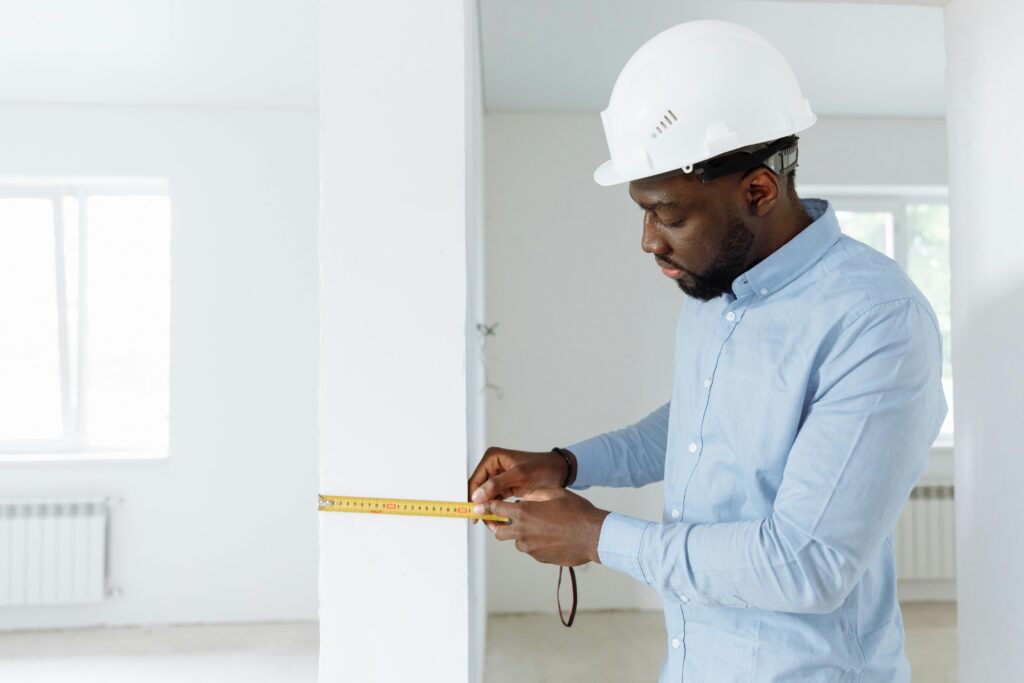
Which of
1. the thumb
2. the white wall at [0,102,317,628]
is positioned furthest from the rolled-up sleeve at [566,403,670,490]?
the white wall at [0,102,317,628]

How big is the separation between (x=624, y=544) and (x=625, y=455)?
18.0 inches

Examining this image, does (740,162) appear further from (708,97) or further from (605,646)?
(605,646)

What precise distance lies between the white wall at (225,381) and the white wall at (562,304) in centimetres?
104

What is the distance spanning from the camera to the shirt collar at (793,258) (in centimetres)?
111

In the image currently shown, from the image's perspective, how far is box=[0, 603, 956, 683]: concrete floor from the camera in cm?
341

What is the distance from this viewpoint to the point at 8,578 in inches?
153

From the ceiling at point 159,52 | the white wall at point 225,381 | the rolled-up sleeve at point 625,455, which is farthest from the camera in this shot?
the white wall at point 225,381

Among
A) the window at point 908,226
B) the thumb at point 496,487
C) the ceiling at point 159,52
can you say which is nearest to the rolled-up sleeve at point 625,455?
the thumb at point 496,487

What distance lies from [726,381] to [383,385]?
546 mm

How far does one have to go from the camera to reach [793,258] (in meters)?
1.11

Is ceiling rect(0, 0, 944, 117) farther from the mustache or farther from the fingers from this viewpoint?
the fingers

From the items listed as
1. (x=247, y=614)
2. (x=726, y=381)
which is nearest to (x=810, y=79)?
(x=726, y=381)

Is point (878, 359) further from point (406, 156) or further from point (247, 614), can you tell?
point (247, 614)

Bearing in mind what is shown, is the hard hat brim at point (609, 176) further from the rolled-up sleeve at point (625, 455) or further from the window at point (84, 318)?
the window at point (84, 318)
